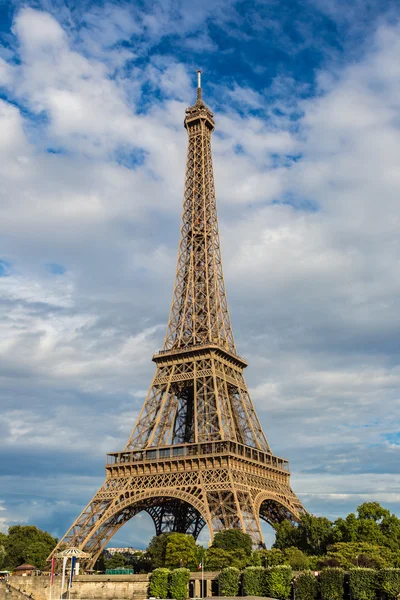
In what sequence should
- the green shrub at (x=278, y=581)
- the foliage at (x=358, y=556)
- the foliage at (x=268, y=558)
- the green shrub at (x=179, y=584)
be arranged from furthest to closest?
the foliage at (x=268, y=558) → the foliage at (x=358, y=556) → the green shrub at (x=179, y=584) → the green shrub at (x=278, y=581)

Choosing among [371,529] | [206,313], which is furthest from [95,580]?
[206,313]

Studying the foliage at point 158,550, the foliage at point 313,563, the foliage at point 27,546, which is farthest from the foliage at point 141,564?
the foliage at point 313,563

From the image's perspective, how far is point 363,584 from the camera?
171 feet

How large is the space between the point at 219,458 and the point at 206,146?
5144cm

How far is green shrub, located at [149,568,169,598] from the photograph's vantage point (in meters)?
Result: 59.8

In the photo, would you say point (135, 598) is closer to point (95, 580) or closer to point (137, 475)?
point (95, 580)

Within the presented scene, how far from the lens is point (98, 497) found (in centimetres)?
7631

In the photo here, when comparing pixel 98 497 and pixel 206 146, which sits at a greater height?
pixel 206 146

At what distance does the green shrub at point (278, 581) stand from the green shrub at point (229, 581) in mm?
3018

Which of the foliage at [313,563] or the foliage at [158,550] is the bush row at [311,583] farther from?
the foliage at [158,550]

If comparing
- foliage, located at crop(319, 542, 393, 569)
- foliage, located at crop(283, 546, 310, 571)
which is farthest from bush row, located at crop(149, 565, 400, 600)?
foliage, located at crop(283, 546, 310, 571)

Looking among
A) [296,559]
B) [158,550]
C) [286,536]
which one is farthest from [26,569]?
[296,559]

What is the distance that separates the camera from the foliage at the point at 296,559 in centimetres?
6272

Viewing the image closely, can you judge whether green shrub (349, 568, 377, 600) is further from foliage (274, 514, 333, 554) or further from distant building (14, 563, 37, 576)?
distant building (14, 563, 37, 576)
